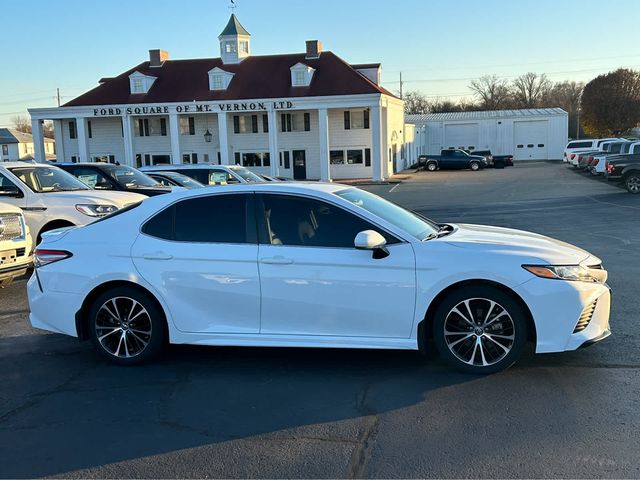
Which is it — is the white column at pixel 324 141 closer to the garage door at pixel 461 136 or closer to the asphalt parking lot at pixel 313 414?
the garage door at pixel 461 136

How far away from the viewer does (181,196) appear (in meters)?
5.61

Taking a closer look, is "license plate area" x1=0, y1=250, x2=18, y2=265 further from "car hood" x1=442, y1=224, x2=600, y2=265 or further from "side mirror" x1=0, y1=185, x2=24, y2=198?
"car hood" x1=442, y1=224, x2=600, y2=265

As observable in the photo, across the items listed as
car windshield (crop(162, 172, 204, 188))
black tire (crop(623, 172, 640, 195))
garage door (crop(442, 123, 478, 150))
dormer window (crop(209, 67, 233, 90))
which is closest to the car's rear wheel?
black tire (crop(623, 172, 640, 195))

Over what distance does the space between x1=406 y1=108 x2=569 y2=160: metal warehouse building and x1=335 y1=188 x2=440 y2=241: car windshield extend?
60577 millimetres

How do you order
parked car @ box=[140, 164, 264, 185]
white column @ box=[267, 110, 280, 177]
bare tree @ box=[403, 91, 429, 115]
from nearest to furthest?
parked car @ box=[140, 164, 264, 185], white column @ box=[267, 110, 280, 177], bare tree @ box=[403, 91, 429, 115]

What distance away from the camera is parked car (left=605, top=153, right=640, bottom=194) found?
25.1 metres

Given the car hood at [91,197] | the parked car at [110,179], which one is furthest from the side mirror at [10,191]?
the parked car at [110,179]

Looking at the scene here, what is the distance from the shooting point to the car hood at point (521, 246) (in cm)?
498

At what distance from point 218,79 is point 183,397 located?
44.6 meters

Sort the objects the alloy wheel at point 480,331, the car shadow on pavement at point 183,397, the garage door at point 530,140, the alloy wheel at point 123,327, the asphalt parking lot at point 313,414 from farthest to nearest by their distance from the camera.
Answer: the garage door at point 530,140 < the alloy wheel at point 123,327 < the alloy wheel at point 480,331 < the car shadow on pavement at point 183,397 < the asphalt parking lot at point 313,414

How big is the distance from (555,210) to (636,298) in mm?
12892

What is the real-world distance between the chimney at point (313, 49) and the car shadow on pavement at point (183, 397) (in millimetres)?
44774

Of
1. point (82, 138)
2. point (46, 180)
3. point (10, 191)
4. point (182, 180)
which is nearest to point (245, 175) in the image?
point (182, 180)

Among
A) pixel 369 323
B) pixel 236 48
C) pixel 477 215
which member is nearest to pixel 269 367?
pixel 369 323
